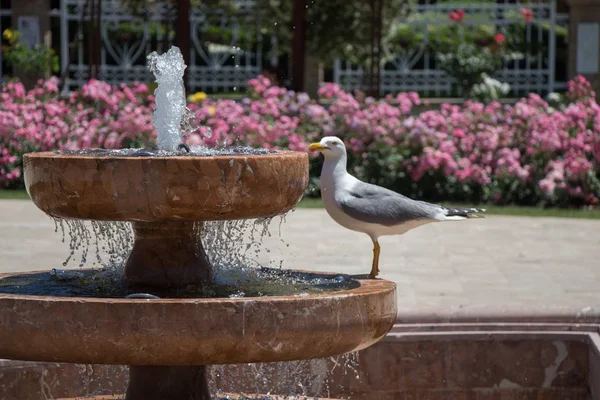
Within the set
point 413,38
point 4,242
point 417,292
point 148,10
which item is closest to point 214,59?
point 148,10

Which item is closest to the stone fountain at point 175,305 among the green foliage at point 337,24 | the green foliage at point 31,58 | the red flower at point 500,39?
the green foliage at point 337,24

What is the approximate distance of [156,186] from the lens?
3.59 meters

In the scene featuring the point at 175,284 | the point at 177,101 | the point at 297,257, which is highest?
the point at 177,101

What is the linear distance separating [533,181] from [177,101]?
7864mm

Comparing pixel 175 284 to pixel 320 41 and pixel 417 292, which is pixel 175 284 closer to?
pixel 417 292

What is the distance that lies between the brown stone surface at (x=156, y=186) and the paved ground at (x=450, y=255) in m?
2.34

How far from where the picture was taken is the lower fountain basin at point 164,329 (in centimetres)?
347

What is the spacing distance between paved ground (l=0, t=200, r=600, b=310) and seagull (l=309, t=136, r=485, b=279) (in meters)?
1.26

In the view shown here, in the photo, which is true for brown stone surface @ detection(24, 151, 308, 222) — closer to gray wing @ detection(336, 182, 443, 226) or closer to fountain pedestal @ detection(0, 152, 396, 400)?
fountain pedestal @ detection(0, 152, 396, 400)

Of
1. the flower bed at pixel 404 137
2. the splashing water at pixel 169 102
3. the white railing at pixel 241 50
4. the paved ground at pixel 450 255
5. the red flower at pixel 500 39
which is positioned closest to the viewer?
the splashing water at pixel 169 102

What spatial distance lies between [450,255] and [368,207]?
4.01 m

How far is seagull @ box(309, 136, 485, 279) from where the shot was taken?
463 cm

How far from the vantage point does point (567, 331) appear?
17.1 feet

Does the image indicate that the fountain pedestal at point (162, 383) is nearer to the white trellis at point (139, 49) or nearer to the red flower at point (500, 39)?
the white trellis at point (139, 49)
